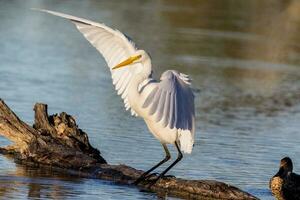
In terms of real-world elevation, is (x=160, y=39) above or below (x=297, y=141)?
above

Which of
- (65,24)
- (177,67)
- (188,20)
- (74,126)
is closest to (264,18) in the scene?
(188,20)

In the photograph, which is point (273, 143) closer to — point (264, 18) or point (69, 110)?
point (69, 110)

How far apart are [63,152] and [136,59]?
1.66 m

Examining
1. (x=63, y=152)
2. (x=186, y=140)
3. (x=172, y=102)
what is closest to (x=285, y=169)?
(x=186, y=140)

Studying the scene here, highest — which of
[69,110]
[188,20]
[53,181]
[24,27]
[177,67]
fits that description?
[188,20]

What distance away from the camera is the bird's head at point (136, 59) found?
44.2ft

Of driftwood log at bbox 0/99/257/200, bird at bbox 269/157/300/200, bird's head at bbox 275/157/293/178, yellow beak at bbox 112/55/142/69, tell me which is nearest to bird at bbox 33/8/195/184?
yellow beak at bbox 112/55/142/69

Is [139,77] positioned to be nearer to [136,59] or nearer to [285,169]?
[136,59]

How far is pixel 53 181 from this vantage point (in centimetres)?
1337

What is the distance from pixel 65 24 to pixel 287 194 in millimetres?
25271

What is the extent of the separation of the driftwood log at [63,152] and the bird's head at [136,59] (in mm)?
1320

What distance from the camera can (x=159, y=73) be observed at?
2705 centimetres

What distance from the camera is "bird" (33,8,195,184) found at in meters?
12.0

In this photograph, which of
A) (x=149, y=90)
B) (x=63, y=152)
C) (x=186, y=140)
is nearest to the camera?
(x=149, y=90)
